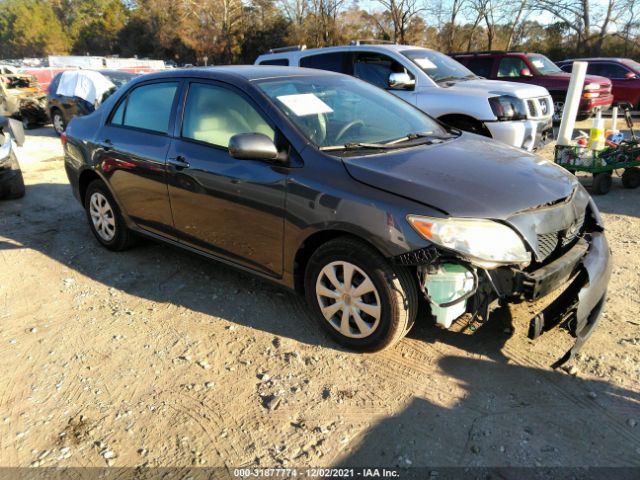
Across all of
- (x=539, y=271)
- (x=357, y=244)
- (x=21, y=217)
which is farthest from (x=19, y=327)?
(x=539, y=271)

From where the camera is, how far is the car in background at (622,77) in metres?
14.3

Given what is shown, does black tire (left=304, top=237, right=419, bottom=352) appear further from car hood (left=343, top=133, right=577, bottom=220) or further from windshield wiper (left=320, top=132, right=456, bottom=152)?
windshield wiper (left=320, top=132, right=456, bottom=152)

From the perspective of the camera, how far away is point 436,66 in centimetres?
817

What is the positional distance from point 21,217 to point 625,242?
22.4 ft

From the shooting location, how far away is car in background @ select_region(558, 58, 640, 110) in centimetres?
1434

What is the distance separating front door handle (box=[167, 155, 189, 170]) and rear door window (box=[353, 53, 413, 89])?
15.6ft

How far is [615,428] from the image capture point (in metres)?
2.58

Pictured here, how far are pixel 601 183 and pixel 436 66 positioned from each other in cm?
Answer: 311

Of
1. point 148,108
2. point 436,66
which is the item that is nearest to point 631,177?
point 436,66

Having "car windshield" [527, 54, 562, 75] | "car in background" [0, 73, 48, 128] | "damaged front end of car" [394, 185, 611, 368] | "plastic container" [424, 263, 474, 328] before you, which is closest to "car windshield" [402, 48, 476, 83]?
"car windshield" [527, 54, 562, 75]

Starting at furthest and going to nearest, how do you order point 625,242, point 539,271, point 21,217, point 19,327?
point 21,217
point 625,242
point 19,327
point 539,271

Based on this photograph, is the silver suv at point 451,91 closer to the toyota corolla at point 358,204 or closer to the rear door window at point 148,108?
the toyota corolla at point 358,204

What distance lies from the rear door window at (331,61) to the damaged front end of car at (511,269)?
589 cm

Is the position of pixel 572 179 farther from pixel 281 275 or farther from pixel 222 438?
pixel 222 438
